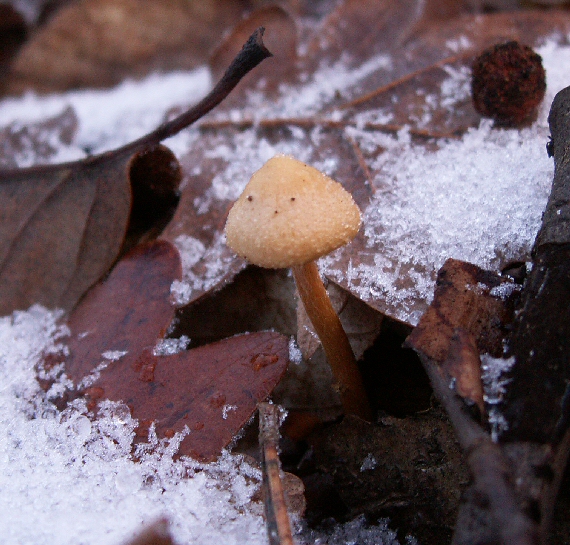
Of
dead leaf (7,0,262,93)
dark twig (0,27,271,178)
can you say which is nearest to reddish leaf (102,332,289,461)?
dark twig (0,27,271,178)

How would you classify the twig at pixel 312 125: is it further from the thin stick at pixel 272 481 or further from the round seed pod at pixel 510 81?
the thin stick at pixel 272 481

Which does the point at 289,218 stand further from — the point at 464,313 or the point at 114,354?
the point at 114,354

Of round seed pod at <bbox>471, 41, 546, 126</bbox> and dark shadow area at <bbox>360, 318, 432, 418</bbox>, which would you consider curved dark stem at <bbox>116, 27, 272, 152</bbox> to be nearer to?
round seed pod at <bbox>471, 41, 546, 126</bbox>

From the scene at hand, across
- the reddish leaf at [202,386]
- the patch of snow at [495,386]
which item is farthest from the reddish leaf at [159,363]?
the patch of snow at [495,386]

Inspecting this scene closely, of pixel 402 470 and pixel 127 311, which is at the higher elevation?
pixel 127 311

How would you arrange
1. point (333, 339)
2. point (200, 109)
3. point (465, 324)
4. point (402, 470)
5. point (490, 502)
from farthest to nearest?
point (200, 109) → point (333, 339) → point (402, 470) → point (465, 324) → point (490, 502)

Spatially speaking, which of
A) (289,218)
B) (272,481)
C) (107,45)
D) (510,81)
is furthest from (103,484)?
(107,45)
